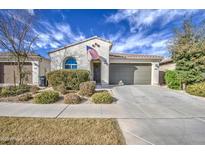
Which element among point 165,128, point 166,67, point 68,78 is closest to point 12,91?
point 68,78

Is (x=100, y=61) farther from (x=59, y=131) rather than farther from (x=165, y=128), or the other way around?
(x=59, y=131)

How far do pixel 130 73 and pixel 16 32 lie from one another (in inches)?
487

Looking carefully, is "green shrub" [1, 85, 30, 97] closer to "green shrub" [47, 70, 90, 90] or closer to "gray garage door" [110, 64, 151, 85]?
"green shrub" [47, 70, 90, 90]

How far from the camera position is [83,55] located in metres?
14.9

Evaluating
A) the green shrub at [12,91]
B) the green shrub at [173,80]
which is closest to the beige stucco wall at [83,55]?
the green shrub at [12,91]

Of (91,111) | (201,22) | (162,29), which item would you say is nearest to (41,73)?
(91,111)

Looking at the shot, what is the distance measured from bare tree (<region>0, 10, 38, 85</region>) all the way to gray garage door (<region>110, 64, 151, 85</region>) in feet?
30.8

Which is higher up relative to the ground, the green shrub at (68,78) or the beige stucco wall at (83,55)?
the beige stucco wall at (83,55)

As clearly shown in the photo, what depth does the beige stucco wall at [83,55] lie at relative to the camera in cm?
1484

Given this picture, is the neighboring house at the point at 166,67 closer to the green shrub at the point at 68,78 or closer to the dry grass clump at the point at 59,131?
the green shrub at the point at 68,78

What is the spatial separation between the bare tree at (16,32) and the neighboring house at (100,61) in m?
2.86

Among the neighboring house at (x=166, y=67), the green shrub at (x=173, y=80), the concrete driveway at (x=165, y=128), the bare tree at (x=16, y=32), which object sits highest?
the bare tree at (x=16, y=32)
